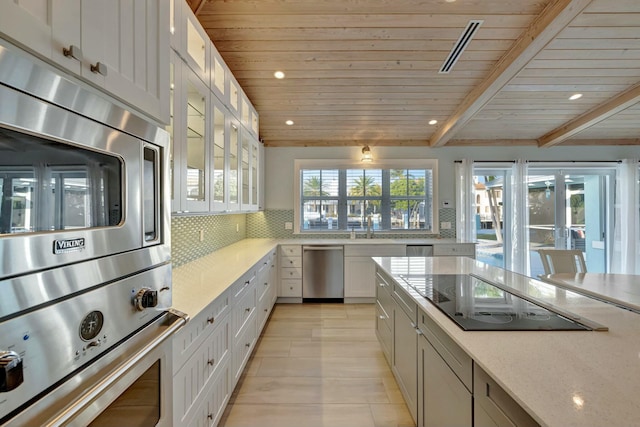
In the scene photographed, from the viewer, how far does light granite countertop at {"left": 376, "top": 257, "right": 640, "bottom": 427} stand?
0.67m

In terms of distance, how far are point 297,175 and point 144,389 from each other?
381 centimetres

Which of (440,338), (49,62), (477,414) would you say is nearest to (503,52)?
(440,338)

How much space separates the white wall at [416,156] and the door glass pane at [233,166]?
1721 mm

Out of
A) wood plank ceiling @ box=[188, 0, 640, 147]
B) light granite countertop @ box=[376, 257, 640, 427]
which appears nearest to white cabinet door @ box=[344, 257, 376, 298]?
wood plank ceiling @ box=[188, 0, 640, 147]

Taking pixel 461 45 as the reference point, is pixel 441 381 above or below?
below

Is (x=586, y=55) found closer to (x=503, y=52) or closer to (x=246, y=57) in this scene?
(x=503, y=52)

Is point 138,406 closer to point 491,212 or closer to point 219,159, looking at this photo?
point 219,159

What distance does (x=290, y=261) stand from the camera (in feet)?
13.0

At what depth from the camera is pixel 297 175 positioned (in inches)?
178

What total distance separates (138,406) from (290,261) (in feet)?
10.1

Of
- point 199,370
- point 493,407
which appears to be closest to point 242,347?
point 199,370

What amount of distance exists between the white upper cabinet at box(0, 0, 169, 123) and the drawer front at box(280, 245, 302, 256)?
2.97 m

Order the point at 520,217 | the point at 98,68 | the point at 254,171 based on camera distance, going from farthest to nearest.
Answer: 1. the point at 520,217
2. the point at 254,171
3. the point at 98,68

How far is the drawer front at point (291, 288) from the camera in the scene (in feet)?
13.1
